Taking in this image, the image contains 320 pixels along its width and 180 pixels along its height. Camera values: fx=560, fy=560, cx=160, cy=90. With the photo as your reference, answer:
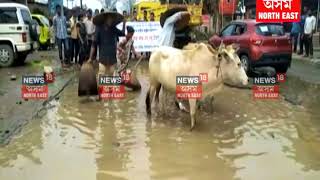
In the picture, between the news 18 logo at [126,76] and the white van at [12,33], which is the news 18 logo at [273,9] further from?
the white van at [12,33]

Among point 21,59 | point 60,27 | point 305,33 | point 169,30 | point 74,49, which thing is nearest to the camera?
point 169,30

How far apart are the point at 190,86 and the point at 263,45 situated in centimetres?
710

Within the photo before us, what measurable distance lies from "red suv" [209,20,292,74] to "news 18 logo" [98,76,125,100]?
14.3ft

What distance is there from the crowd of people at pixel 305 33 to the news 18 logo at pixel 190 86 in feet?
44.2

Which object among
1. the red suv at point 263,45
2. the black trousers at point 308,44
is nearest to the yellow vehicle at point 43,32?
the black trousers at point 308,44

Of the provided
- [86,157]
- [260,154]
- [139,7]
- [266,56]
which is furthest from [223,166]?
[139,7]

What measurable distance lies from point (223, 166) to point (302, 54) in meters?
17.1

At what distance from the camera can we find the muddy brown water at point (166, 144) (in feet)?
22.7

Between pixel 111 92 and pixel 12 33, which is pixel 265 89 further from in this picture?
pixel 12 33

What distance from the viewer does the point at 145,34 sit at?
2180 centimetres

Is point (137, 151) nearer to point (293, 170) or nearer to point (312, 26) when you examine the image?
point (293, 170)

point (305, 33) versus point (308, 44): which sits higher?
point (305, 33)

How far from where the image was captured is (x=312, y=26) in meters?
21.7

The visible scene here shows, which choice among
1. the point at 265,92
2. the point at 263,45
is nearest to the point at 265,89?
the point at 265,92
